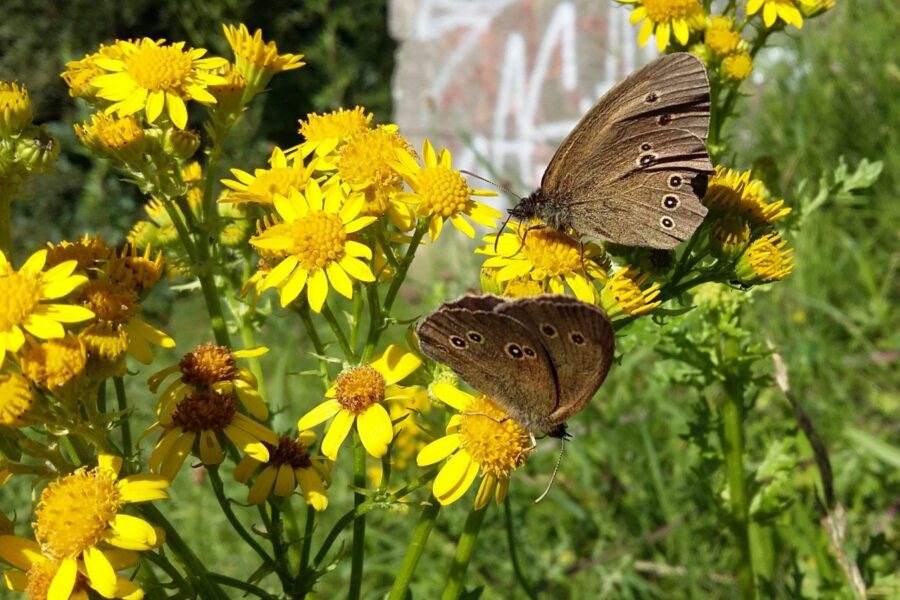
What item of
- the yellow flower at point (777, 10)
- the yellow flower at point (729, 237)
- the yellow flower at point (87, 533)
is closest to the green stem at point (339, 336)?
the yellow flower at point (87, 533)

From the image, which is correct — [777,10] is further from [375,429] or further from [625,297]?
[375,429]

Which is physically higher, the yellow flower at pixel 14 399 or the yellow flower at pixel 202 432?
the yellow flower at pixel 14 399

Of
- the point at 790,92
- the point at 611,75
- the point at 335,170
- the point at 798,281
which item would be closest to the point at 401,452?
the point at 335,170

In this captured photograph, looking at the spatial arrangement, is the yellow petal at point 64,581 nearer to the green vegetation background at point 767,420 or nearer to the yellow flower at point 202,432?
the yellow flower at point 202,432

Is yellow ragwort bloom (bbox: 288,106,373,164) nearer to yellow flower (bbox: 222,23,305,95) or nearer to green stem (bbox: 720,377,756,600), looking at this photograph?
yellow flower (bbox: 222,23,305,95)

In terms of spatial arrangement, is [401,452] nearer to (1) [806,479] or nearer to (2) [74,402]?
(1) [806,479]

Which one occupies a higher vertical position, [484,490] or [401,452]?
[484,490]
